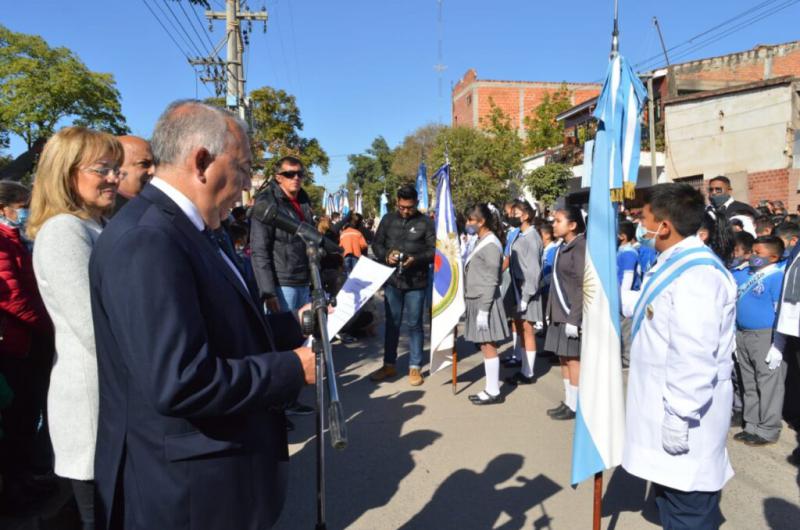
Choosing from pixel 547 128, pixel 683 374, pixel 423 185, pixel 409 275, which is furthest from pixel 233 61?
pixel 547 128

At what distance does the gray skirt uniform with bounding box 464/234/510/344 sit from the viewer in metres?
5.53

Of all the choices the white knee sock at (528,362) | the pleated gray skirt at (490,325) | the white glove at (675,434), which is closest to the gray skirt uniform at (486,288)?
the pleated gray skirt at (490,325)

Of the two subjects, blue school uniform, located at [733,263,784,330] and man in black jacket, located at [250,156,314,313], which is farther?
man in black jacket, located at [250,156,314,313]

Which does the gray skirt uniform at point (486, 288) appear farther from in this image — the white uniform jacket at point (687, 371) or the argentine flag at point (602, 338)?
the white uniform jacket at point (687, 371)

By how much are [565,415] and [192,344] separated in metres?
4.42

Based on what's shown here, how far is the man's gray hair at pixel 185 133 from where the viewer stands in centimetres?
156

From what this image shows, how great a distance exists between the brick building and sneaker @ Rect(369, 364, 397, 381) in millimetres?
43285

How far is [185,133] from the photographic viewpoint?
61.6 inches

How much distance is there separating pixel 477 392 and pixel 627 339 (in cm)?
226

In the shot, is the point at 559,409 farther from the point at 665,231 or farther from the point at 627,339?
the point at 665,231

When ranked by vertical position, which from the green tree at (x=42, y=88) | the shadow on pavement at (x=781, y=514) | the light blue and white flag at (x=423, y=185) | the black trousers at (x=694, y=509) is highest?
the green tree at (x=42, y=88)

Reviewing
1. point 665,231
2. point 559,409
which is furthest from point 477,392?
point 665,231

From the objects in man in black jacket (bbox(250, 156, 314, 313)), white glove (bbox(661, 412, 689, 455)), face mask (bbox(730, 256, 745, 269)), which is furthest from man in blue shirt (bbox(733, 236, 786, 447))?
man in black jacket (bbox(250, 156, 314, 313))

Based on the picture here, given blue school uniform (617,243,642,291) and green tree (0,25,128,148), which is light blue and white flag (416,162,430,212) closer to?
blue school uniform (617,243,642,291)
